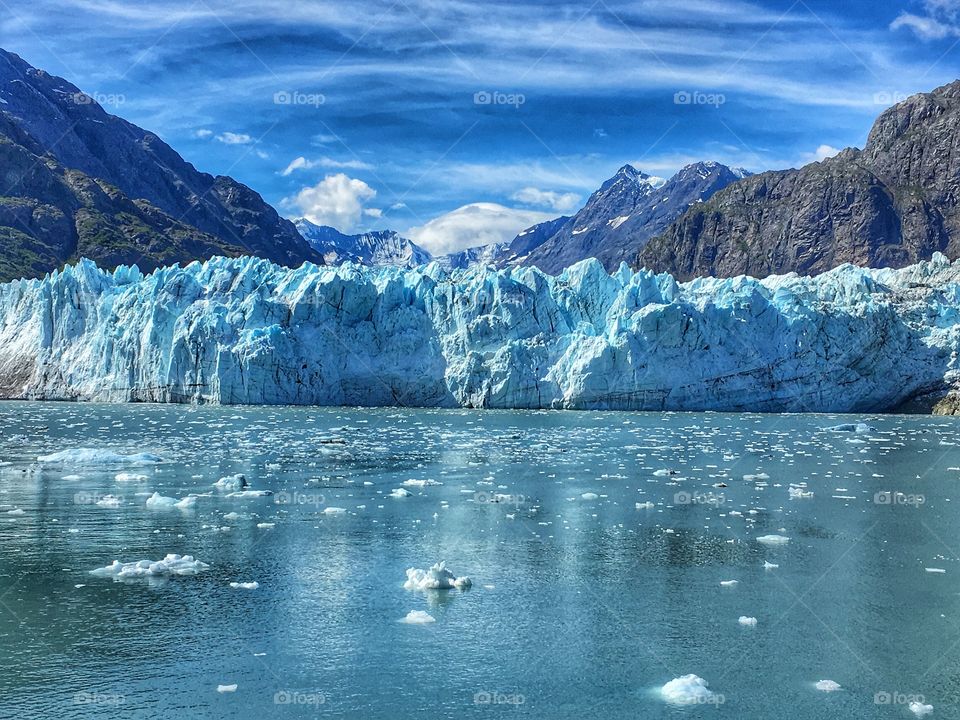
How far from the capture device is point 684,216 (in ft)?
625

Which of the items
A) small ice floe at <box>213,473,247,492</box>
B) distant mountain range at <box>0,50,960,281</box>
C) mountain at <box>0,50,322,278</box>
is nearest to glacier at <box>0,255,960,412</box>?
small ice floe at <box>213,473,247,492</box>

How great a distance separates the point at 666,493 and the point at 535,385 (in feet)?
105

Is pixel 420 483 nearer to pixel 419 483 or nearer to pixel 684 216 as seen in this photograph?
pixel 419 483

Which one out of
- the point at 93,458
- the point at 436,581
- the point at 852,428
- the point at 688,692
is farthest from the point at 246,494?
the point at 852,428

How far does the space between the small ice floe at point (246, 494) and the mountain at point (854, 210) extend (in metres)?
156

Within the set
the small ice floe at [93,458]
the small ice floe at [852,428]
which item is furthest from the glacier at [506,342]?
the small ice floe at [93,458]

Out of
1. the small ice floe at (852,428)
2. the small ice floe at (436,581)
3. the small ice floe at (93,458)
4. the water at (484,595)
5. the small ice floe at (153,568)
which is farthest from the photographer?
the small ice floe at (852,428)

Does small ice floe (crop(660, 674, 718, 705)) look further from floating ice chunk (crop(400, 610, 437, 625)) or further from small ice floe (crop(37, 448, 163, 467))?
small ice floe (crop(37, 448, 163, 467))

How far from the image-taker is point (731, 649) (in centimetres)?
946

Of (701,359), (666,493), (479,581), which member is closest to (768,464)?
(666,493)

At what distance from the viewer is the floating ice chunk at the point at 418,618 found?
1015cm

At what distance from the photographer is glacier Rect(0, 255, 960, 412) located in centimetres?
5078

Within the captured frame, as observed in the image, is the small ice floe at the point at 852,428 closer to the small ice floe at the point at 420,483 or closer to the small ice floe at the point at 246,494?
the small ice floe at the point at 420,483

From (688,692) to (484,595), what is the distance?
3621mm
